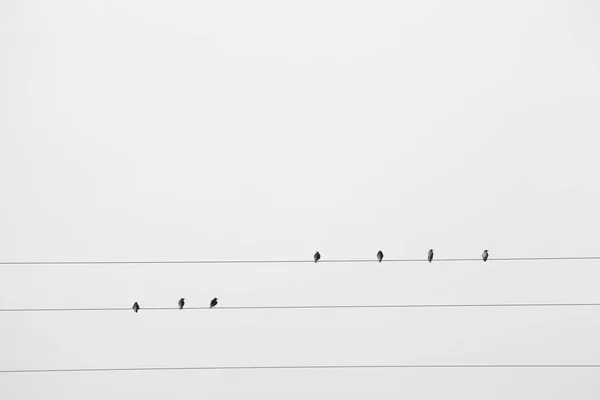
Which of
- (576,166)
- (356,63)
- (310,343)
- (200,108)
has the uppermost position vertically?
(356,63)

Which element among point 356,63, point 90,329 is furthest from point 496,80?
point 90,329

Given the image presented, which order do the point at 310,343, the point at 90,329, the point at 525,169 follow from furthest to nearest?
the point at 90,329
the point at 525,169
the point at 310,343

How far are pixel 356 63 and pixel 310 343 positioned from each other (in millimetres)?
10509

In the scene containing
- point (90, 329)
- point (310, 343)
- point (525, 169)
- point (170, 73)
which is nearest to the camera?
point (310, 343)

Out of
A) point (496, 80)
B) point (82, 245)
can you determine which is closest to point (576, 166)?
point (496, 80)

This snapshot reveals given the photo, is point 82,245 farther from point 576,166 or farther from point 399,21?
point 576,166

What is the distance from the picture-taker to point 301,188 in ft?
78.7

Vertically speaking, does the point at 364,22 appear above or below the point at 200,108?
above

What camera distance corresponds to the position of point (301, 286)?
70.8 feet

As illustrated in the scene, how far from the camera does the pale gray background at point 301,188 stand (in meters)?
20.8

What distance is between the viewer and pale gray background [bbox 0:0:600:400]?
68.1ft

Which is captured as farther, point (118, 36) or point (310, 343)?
point (118, 36)

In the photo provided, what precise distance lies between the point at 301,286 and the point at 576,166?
896 cm

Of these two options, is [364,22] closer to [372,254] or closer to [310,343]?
[372,254]
